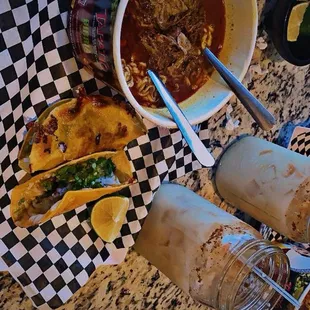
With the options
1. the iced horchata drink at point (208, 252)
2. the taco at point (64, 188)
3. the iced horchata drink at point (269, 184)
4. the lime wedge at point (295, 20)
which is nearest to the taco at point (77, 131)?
the taco at point (64, 188)

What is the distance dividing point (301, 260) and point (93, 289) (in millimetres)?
762

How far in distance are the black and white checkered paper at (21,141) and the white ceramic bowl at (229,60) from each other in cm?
16

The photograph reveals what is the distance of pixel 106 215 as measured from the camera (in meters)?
1.33

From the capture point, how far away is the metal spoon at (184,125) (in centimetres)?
119

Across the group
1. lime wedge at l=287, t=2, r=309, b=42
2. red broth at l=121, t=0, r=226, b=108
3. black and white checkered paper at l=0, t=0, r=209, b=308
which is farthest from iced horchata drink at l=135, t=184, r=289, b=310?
lime wedge at l=287, t=2, r=309, b=42

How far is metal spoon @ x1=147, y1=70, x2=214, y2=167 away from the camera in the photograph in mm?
1189

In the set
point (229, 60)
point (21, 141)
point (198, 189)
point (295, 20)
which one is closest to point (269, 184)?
point (198, 189)

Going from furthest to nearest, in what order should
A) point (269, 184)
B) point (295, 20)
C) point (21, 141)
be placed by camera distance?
point (295, 20), point (269, 184), point (21, 141)

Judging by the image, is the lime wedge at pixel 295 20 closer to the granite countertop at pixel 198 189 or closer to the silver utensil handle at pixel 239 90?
the granite countertop at pixel 198 189

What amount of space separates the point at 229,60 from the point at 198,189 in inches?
17.6

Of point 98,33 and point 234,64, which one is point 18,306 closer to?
point 98,33

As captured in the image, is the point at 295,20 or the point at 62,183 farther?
the point at 295,20

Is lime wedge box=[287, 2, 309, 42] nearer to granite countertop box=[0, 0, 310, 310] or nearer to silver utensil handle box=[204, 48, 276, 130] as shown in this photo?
granite countertop box=[0, 0, 310, 310]

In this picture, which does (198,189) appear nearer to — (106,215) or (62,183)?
(106,215)
